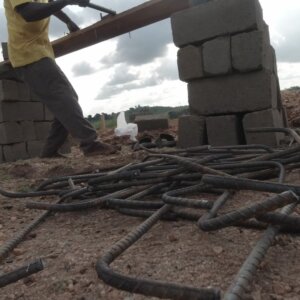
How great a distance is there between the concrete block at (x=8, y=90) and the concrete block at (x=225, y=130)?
11.2ft

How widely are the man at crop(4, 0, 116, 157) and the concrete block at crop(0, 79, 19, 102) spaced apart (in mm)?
1542

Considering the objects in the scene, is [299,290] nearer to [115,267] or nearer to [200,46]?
[115,267]

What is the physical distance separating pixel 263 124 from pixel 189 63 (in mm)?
1039

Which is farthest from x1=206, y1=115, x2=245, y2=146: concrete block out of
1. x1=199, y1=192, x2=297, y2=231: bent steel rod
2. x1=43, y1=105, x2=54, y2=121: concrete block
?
x1=43, y1=105, x2=54, y2=121: concrete block

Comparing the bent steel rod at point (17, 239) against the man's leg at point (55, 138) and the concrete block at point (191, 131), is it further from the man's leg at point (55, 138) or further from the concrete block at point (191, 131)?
the man's leg at point (55, 138)

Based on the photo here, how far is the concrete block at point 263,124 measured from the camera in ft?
13.8

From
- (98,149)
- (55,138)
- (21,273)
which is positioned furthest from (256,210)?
(55,138)

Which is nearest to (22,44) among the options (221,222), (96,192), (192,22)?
(192,22)

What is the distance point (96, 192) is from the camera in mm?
2676

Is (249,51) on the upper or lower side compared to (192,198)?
upper

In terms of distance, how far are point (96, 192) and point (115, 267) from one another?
1.08 m

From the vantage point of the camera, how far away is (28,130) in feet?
22.2

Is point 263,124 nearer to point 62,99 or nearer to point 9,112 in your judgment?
point 62,99

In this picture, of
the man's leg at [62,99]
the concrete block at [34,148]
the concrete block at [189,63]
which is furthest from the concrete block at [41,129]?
the concrete block at [189,63]
